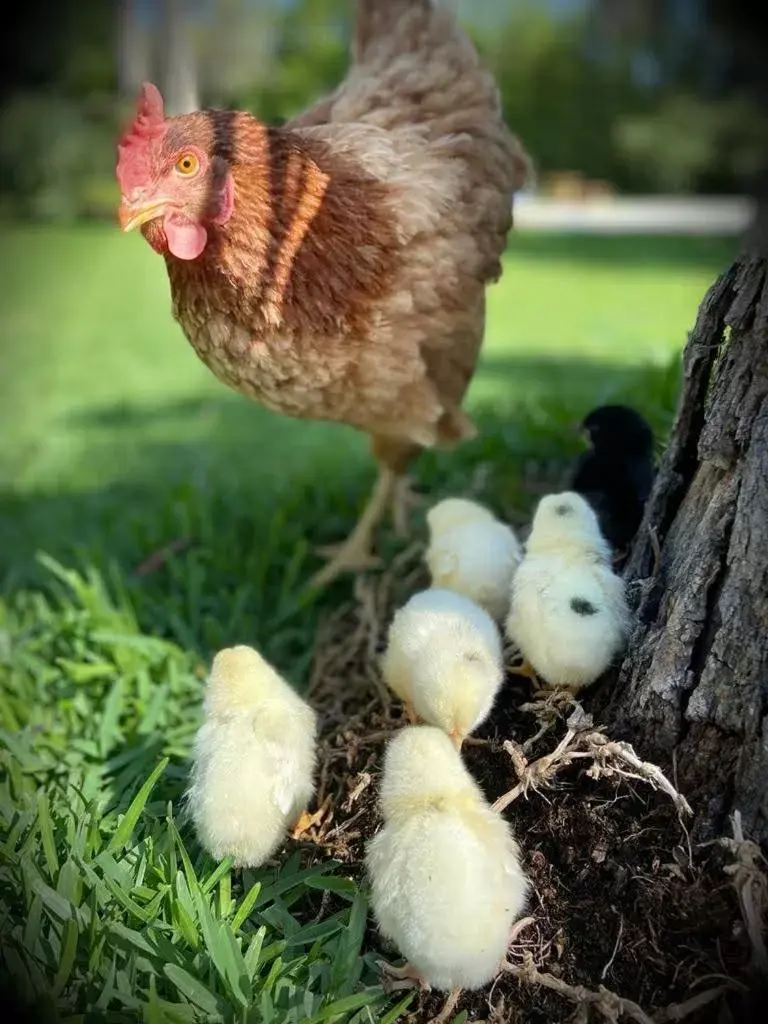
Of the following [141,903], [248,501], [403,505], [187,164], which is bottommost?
[141,903]

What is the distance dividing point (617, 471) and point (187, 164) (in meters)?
0.99

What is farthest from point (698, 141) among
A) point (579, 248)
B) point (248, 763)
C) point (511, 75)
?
point (579, 248)

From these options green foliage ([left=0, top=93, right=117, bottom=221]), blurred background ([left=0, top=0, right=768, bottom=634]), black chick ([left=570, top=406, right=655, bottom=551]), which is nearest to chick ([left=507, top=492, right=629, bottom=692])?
black chick ([left=570, top=406, right=655, bottom=551])

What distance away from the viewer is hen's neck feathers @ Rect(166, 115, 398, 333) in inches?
65.7

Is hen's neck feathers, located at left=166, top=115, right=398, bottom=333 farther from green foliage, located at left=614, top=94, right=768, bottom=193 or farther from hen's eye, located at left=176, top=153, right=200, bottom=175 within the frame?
green foliage, located at left=614, top=94, right=768, bottom=193

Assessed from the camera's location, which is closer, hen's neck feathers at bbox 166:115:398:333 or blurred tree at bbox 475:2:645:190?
blurred tree at bbox 475:2:645:190

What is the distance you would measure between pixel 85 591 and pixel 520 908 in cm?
140

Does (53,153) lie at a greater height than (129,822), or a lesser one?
greater

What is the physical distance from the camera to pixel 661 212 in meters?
2.01

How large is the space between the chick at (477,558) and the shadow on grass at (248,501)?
0.45m

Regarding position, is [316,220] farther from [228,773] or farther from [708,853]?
[708,853]

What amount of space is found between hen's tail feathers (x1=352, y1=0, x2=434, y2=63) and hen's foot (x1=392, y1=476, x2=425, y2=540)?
1.11 metres

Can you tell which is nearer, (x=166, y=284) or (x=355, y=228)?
(x=355, y=228)

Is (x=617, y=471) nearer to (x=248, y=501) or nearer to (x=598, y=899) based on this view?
(x=598, y=899)
